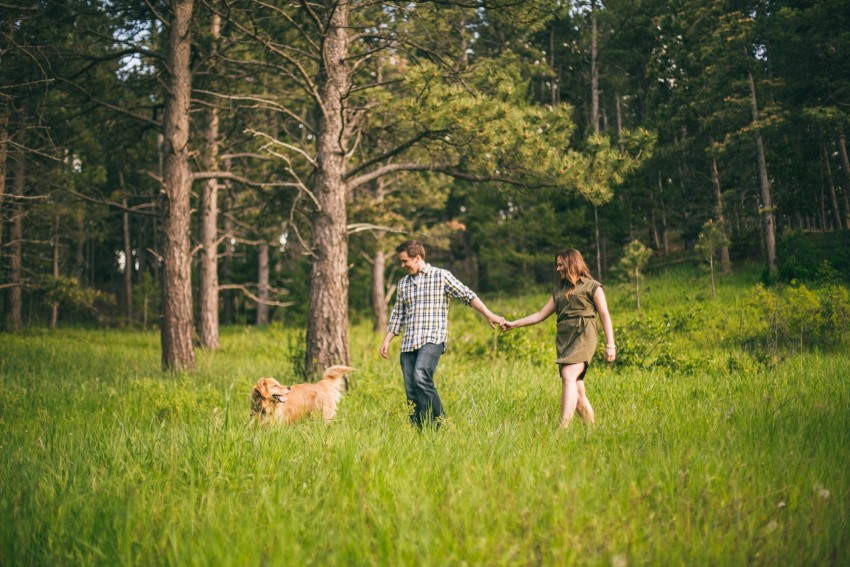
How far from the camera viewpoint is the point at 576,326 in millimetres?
5598

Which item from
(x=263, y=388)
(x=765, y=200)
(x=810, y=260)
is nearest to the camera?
(x=263, y=388)

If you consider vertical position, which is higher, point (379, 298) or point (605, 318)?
point (379, 298)

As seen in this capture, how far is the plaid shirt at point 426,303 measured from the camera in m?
5.89

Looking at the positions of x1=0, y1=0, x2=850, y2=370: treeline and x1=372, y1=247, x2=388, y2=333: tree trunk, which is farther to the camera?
x1=372, y1=247, x2=388, y2=333: tree trunk

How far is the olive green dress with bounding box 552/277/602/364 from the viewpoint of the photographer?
5.53 metres

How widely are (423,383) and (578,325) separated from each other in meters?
1.54

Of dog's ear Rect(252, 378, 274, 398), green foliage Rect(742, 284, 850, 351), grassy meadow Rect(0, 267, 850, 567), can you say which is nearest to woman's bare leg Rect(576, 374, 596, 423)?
grassy meadow Rect(0, 267, 850, 567)

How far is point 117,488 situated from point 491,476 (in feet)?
7.22

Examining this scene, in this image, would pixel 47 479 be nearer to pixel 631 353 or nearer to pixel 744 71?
pixel 631 353

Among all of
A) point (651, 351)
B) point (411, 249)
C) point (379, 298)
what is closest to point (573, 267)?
point (411, 249)

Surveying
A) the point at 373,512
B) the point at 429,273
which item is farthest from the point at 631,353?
the point at 373,512

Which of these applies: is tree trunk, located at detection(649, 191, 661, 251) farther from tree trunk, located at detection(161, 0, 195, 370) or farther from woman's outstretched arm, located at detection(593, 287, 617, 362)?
woman's outstretched arm, located at detection(593, 287, 617, 362)

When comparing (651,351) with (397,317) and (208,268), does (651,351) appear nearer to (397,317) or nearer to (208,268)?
(397,317)

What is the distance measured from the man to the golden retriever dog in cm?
86
